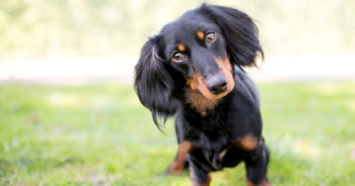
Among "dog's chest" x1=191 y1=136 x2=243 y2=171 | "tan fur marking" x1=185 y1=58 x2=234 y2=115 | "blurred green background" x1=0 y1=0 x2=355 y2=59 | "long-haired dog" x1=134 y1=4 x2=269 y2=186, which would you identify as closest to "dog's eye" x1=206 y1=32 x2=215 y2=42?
"long-haired dog" x1=134 y1=4 x2=269 y2=186

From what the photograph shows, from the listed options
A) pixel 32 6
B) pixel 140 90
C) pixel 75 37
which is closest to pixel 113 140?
pixel 140 90

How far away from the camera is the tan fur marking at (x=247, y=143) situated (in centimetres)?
201

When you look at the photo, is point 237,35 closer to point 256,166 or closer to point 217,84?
point 217,84

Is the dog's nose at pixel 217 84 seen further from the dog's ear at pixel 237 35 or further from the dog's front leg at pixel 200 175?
the dog's front leg at pixel 200 175

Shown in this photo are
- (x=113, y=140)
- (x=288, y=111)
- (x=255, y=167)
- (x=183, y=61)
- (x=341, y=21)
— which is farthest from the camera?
(x=341, y=21)

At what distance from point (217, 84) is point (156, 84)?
0.51 meters

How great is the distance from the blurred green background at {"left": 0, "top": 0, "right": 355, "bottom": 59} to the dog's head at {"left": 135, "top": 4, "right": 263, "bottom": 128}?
22.4 feet

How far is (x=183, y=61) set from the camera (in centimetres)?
197

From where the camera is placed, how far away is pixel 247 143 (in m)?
2.02

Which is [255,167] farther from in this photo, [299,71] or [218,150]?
[299,71]

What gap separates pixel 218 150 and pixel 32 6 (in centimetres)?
748

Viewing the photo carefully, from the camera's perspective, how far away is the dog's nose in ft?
5.60

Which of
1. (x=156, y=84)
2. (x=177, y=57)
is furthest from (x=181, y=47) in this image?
(x=156, y=84)

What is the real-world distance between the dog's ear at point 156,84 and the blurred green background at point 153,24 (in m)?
7.08
